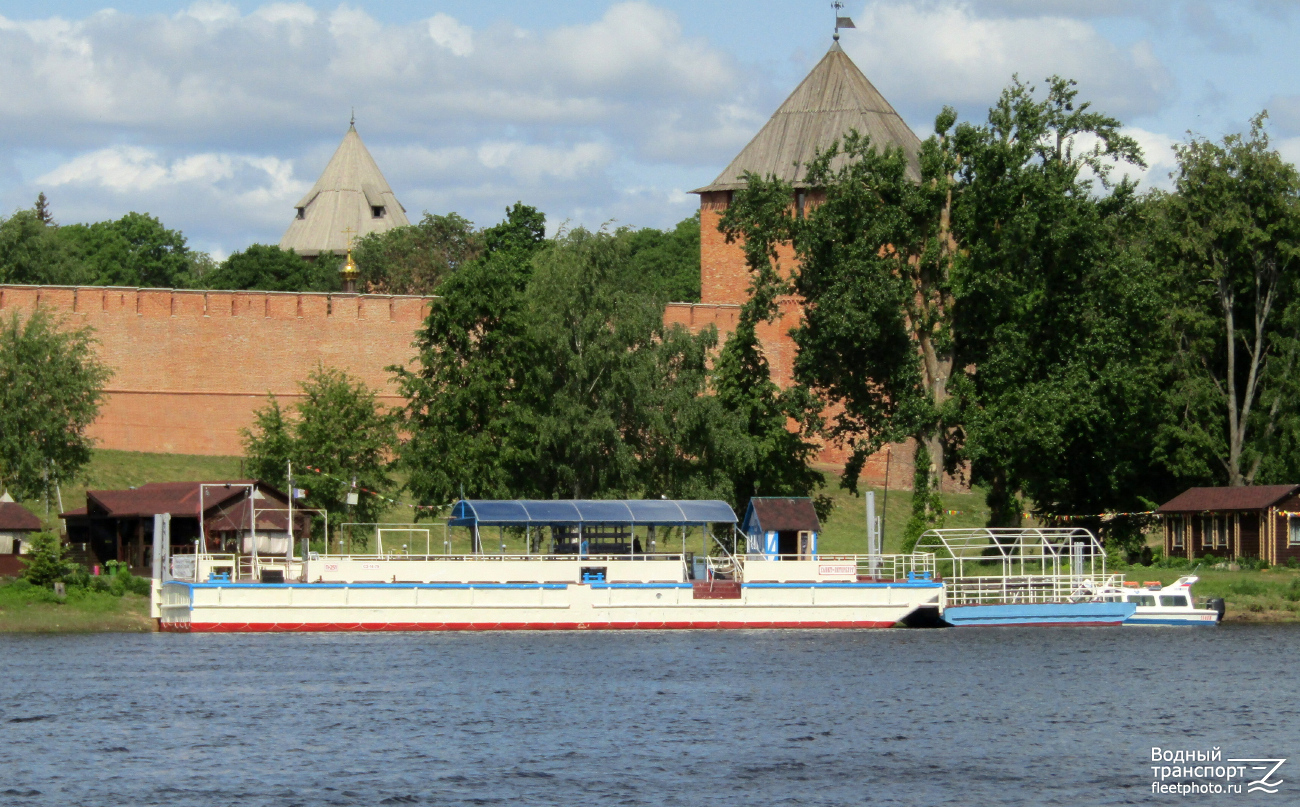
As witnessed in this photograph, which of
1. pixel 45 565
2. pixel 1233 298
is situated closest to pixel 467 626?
pixel 45 565

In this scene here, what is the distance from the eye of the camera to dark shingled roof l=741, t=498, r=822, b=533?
1870 inches

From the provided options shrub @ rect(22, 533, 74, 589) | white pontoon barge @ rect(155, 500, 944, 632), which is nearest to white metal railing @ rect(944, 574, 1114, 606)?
white pontoon barge @ rect(155, 500, 944, 632)

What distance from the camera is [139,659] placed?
35500 mm

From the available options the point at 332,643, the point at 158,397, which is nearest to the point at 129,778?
the point at 332,643

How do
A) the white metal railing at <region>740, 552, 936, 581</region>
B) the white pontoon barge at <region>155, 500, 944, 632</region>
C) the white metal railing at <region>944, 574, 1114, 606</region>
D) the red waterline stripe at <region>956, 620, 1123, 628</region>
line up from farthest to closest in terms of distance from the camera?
the white metal railing at <region>740, 552, 936, 581</region> → the white metal railing at <region>944, 574, 1114, 606</region> → the red waterline stripe at <region>956, 620, 1123, 628</region> → the white pontoon barge at <region>155, 500, 944, 632</region>

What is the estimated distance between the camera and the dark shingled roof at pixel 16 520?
45.1 metres

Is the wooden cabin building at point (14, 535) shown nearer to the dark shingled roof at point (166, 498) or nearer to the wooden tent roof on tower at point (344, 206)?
the dark shingled roof at point (166, 498)

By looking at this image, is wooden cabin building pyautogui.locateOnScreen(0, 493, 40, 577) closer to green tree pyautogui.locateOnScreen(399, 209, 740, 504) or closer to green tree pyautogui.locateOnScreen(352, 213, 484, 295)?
green tree pyautogui.locateOnScreen(399, 209, 740, 504)

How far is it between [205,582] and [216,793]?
20.0m

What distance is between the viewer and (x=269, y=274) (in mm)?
104625

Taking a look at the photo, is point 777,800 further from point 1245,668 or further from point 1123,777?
point 1245,668

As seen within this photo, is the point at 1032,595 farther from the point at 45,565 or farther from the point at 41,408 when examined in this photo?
the point at 41,408

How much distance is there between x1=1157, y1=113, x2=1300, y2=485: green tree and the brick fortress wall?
2857cm

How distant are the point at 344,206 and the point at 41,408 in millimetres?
66765
